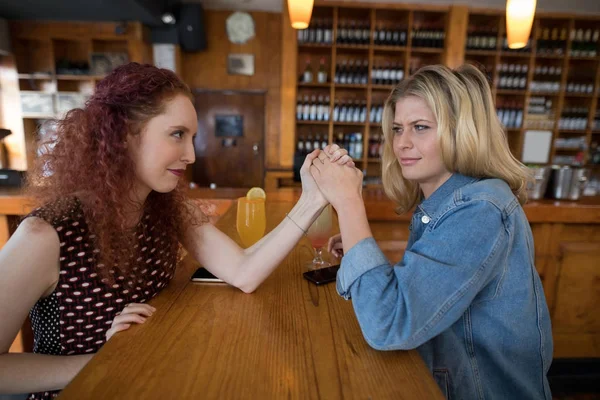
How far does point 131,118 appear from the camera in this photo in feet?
3.09

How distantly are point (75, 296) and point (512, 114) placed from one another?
5.60 m

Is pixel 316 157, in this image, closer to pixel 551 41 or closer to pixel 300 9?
pixel 300 9

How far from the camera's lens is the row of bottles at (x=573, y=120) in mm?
5199

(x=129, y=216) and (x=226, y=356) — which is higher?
(x=129, y=216)

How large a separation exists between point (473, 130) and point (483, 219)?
0.91ft

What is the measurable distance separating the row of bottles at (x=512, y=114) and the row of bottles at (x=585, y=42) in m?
0.92

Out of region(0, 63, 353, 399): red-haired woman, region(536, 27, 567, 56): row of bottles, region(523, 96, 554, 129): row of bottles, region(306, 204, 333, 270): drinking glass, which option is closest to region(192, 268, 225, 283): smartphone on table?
region(0, 63, 353, 399): red-haired woman

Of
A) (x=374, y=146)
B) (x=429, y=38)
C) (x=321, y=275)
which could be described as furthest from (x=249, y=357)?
(x=429, y=38)

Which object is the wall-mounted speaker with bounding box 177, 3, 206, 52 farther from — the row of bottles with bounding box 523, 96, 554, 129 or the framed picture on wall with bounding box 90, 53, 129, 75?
the row of bottles with bounding box 523, 96, 554, 129

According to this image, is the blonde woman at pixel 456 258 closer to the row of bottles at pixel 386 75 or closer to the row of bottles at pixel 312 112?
the row of bottles at pixel 312 112

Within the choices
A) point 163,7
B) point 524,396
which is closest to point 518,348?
point 524,396

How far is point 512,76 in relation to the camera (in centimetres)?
507

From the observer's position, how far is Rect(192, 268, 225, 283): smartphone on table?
3.32 ft

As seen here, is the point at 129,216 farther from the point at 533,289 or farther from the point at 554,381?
the point at 554,381
